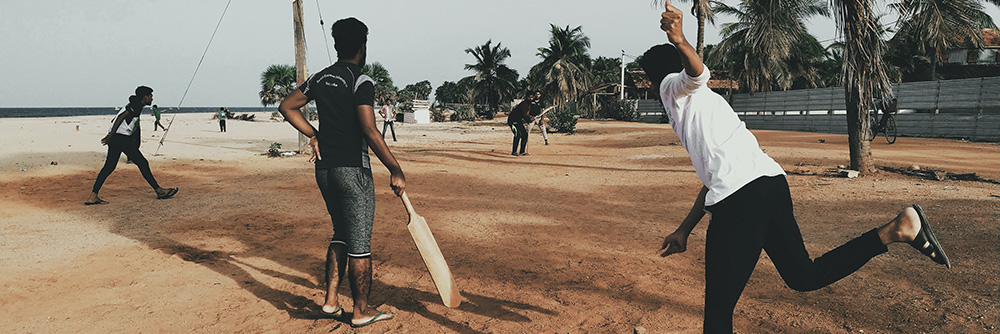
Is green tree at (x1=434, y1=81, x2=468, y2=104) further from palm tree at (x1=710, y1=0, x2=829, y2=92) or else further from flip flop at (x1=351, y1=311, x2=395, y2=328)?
flip flop at (x1=351, y1=311, x2=395, y2=328)

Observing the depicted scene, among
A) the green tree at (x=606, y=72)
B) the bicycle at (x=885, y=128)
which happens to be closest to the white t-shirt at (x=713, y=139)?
the bicycle at (x=885, y=128)

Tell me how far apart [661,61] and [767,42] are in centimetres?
952

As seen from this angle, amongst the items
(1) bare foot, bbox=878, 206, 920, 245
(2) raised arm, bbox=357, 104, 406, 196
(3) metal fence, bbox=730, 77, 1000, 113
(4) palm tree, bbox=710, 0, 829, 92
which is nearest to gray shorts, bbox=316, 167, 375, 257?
(2) raised arm, bbox=357, 104, 406, 196

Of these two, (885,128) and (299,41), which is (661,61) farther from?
(885,128)

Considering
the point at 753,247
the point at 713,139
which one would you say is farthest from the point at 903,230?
the point at 713,139

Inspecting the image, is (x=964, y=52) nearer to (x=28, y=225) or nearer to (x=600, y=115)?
(x=600, y=115)

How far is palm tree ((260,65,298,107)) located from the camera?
2183 inches

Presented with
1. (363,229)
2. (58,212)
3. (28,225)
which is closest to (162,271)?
(363,229)

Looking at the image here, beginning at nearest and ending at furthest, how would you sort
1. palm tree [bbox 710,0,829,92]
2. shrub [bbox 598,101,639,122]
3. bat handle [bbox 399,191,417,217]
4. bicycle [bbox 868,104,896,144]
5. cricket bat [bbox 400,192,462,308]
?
bat handle [bbox 399,191,417,217] → cricket bat [bbox 400,192,462,308] → palm tree [bbox 710,0,829,92] → bicycle [bbox 868,104,896,144] → shrub [bbox 598,101,639,122]

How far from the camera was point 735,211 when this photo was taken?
2.24 m

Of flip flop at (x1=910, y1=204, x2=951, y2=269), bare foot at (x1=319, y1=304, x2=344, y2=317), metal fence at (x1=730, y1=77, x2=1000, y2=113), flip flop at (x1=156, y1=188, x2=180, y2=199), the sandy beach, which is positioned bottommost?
the sandy beach

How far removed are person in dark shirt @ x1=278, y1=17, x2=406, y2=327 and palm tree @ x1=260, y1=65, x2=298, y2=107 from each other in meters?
56.2

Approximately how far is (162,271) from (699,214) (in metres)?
4.35

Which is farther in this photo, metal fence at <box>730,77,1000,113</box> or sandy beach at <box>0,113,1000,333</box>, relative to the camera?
metal fence at <box>730,77,1000,113</box>
